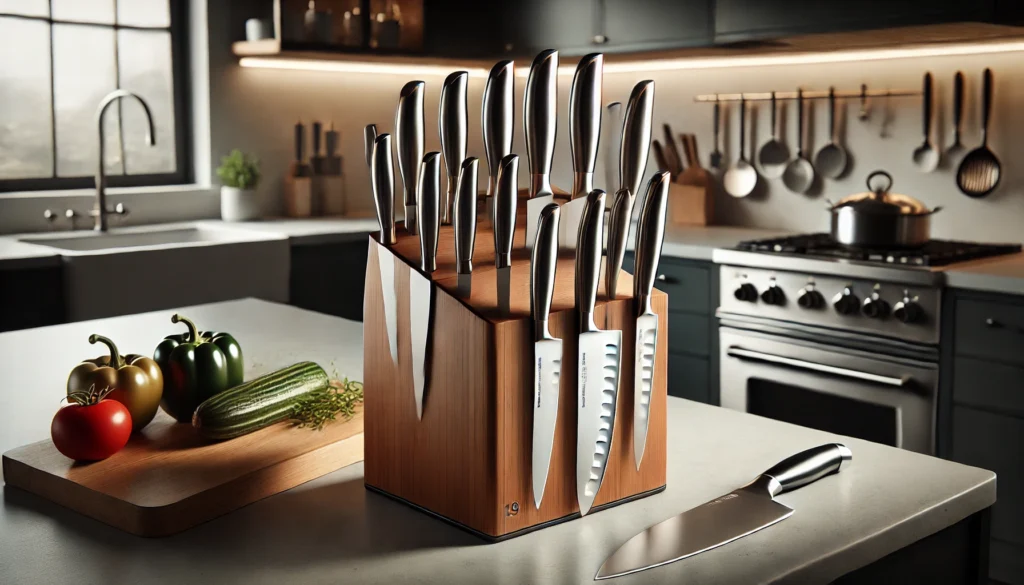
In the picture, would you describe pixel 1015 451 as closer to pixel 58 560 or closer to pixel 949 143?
pixel 949 143

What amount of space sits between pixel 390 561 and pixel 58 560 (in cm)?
30

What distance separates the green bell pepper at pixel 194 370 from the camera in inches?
48.2

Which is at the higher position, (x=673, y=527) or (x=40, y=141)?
(x=40, y=141)

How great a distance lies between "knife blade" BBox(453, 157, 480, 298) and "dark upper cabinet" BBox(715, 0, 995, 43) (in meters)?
2.35

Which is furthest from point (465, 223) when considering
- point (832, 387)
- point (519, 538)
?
point (832, 387)

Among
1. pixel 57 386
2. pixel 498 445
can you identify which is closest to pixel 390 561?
pixel 498 445

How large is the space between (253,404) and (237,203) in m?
2.96

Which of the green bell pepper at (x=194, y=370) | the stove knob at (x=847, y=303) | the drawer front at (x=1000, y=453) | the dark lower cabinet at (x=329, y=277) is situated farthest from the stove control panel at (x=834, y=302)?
the green bell pepper at (x=194, y=370)

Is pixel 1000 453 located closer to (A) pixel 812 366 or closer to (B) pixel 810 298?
(A) pixel 812 366

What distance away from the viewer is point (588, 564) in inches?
35.1

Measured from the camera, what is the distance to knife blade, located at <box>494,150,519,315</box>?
0.87 m

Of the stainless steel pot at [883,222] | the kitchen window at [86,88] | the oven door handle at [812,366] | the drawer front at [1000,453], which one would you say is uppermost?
the kitchen window at [86,88]

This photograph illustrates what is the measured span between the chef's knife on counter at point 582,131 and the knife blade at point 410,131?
0.48 ft

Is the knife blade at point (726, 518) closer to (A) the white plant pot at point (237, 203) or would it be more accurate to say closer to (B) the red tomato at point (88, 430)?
(B) the red tomato at point (88, 430)
